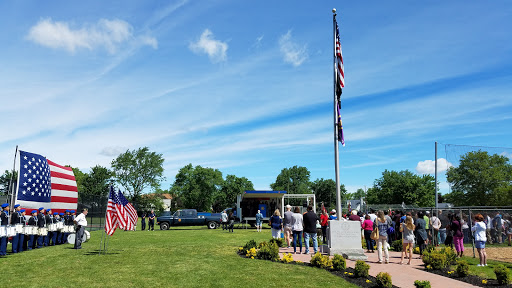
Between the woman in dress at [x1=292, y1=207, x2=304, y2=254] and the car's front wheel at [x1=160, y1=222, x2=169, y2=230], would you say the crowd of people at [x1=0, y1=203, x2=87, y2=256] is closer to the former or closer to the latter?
the woman in dress at [x1=292, y1=207, x2=304, y2=254]

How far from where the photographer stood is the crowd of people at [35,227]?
12914mm

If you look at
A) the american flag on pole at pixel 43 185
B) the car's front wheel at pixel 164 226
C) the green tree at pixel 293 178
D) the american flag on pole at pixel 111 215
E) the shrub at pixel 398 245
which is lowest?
the car's front wheel at pixel 164 226

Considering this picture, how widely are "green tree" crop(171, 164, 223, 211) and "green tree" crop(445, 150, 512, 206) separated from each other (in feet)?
192

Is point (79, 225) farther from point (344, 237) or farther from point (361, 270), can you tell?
point (361, 270)

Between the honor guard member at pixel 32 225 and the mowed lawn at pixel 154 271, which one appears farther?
the honor guard member at pixel 32 225

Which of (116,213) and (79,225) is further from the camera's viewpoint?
(79,225)

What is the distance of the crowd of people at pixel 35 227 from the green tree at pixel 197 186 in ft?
222

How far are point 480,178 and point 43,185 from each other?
129 ft

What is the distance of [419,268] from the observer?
36.3 ft

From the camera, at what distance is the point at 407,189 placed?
260 ft

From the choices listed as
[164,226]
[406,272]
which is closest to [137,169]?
[164,226]

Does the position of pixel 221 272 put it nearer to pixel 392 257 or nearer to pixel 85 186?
pixel 392 257

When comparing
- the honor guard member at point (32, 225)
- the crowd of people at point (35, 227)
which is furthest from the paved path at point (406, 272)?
the honor guard member at point (32, 225)

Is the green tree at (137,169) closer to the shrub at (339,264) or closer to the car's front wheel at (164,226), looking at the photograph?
the car's front wheel at (164,226)
